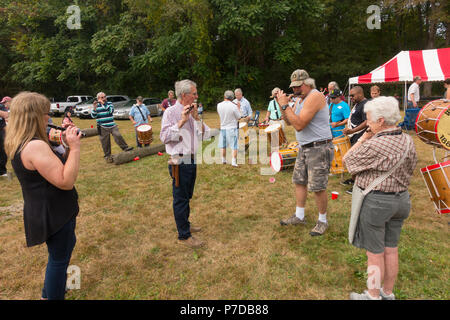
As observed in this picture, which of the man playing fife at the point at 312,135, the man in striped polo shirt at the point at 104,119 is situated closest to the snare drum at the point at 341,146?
the man playing fife at the point at 312,135

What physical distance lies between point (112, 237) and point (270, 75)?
25381mm

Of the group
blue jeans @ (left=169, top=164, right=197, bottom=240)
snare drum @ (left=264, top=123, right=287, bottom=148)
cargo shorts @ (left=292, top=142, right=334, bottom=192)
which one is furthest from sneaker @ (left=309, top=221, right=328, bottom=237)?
snare drum @ (left=264, top=123, right=287, bottom=148)

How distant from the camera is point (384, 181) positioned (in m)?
2.17

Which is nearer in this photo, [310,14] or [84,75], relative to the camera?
[310,14]

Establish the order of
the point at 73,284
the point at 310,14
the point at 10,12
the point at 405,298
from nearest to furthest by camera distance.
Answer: the point at 405,298 → the point at 73,284 → the point at 310,14 → the point at 10,12

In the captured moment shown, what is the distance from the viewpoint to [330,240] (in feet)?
11.7

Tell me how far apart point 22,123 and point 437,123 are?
438cm

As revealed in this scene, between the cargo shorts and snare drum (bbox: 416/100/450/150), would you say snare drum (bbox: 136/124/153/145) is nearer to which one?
the cargo shorts

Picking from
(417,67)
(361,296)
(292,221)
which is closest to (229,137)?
(292,221)

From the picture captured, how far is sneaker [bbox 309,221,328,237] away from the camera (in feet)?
12.1

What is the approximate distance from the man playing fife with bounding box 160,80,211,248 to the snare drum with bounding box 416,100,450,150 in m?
2.99

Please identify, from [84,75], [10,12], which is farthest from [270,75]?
[10,12]

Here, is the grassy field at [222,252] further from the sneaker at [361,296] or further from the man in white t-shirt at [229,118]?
the man in white t-shirt at [229,118]

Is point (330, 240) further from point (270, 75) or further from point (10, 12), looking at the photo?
point (10, 12)
